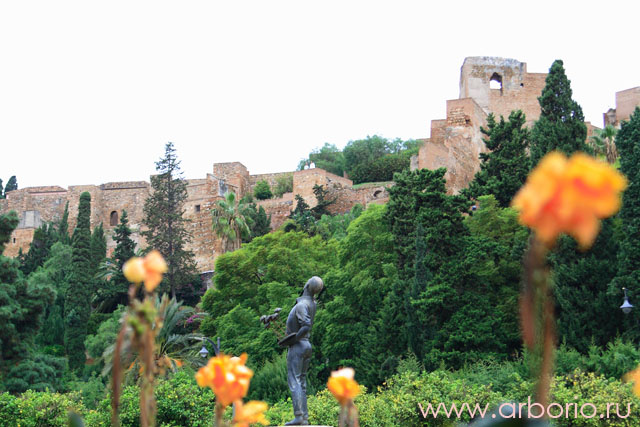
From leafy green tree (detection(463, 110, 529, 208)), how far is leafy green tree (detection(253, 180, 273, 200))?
88.9 ft

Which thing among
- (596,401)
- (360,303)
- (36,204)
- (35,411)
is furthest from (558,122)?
(36,204)

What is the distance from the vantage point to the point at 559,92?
1022 inches

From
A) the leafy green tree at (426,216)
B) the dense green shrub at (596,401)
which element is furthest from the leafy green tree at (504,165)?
the dense green shrub at (596,401)

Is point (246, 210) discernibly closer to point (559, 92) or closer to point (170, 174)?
point (170, 174)

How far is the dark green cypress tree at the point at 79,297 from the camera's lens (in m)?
37.0

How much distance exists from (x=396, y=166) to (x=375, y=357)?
99.8 ft

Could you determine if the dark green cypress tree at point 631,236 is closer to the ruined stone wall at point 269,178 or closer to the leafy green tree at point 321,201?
the leafy green tree at point 321,201

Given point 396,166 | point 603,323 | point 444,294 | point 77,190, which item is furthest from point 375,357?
point 77,190

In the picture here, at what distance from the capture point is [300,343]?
9.98 metres

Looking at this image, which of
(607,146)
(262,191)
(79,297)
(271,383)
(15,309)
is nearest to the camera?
(271,383)

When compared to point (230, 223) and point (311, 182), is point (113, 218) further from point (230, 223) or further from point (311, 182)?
point (230, 223)

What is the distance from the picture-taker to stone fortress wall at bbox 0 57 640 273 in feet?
124

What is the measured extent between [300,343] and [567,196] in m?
8.82

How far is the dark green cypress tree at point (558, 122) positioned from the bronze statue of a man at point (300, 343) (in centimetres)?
1554
